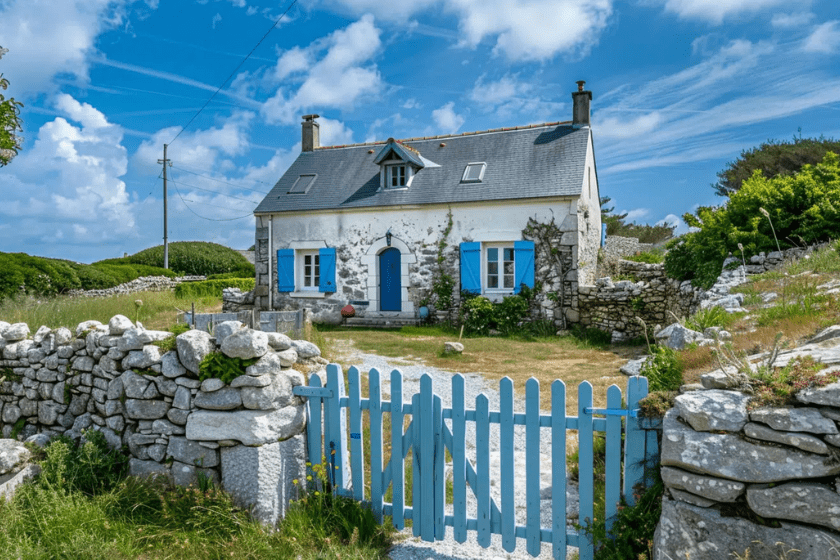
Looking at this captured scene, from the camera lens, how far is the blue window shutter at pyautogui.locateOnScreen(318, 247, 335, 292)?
51.3 feet

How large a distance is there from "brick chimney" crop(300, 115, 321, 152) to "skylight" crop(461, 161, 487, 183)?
592 cm

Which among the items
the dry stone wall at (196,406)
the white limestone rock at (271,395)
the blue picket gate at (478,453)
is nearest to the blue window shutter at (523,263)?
the dry stone wall at (196,406)

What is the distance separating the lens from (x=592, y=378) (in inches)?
309

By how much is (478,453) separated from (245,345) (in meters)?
1.67

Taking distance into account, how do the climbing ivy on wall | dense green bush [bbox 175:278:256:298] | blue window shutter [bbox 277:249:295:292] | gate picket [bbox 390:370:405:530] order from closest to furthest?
gate picket [bbox 390:370:405:530] → the climbing ivy on wall → blue window shutter [bbox 277:249:295:292] → dense green bush [bbox 175:278:256:298]

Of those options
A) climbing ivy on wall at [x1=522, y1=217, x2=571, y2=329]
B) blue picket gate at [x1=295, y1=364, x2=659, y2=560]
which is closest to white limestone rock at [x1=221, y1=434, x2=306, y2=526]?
blue picket gate at [x1=295, y1=364, x2=659, y2=560]

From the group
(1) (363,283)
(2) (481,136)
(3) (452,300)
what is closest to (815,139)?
(2) (481,136)

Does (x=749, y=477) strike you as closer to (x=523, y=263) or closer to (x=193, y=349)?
(x=193, y=349)

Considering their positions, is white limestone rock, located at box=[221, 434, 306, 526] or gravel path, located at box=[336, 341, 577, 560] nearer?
gravel path, located at box=[336, 341, 577, 560]

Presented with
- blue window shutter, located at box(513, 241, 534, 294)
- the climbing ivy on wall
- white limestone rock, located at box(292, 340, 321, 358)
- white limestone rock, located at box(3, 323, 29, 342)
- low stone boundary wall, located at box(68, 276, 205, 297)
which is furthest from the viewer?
low stone boundary wall, located at box(68, 276, 205, 297)

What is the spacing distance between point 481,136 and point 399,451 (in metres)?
13.9

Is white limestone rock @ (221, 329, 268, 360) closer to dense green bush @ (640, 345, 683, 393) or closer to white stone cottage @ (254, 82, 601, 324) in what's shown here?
dense green bush @ (640, 345, 683, 393)

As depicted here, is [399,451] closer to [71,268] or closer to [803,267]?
[803,267]

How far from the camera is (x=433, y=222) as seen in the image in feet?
48.1
